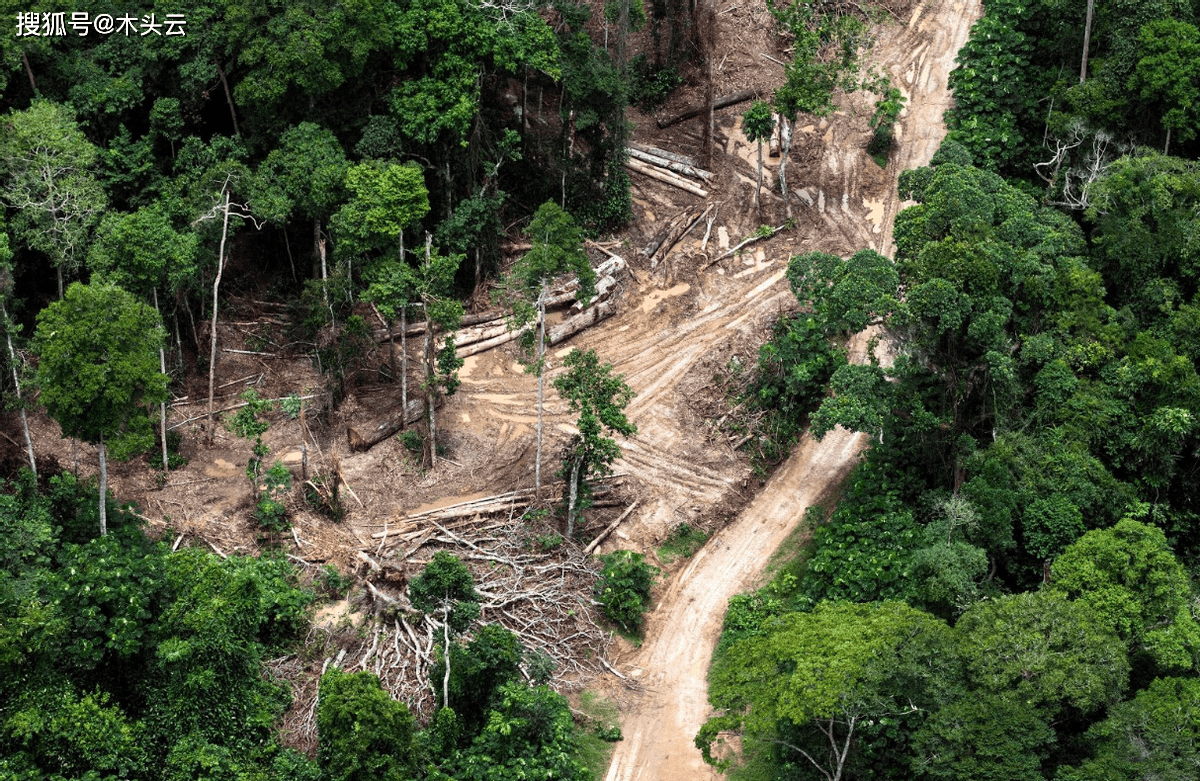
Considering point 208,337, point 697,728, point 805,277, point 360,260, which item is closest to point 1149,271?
point 805,277

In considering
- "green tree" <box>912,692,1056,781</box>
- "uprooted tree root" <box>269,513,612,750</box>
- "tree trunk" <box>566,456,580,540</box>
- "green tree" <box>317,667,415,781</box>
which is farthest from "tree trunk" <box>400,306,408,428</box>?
"green tree" <box>912,692,1056,781</box>

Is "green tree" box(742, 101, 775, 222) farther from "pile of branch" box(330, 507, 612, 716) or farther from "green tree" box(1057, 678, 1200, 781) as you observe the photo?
"green tree" box(1057, 678, 1200, 781)

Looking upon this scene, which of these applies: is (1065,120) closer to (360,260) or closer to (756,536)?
(756,536)

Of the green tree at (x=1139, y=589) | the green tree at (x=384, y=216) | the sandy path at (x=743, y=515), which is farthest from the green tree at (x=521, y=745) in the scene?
the green tree at (x=384, y=216)

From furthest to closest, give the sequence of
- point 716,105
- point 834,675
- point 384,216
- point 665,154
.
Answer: point 716,105 → point 665,154 → point 384,216 → point 834,675

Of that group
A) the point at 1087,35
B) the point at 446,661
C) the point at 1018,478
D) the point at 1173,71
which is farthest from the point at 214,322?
the point at 1173,71

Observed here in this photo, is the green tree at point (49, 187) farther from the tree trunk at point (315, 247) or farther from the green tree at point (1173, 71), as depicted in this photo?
the green tree at point (1173, 71)

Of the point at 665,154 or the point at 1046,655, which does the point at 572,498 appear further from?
the point at 665,154
